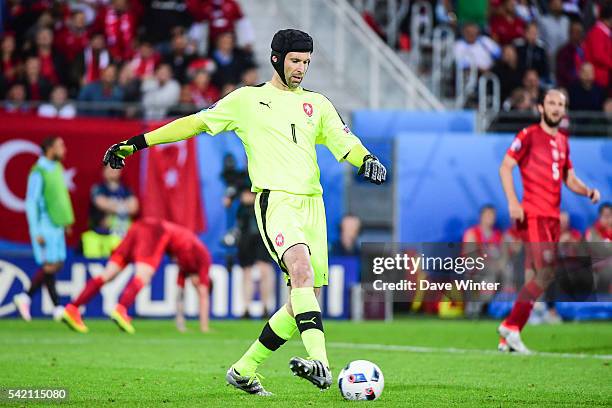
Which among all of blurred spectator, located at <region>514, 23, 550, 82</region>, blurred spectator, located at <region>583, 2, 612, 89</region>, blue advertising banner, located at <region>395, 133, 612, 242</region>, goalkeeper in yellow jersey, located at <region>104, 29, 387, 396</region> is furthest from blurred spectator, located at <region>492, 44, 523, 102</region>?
goalkeeper in yellow jersey, located at <region>104, 29, 387, 396</region>

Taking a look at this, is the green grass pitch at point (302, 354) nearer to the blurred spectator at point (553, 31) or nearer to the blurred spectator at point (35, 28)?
the blurred spectator at point (35, 28)

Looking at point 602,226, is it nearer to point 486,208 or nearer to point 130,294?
point 486,208

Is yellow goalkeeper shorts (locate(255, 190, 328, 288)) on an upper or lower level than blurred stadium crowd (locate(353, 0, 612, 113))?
lower

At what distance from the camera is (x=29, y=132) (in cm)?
1836

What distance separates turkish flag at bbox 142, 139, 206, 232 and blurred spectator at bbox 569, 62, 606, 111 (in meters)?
7.07

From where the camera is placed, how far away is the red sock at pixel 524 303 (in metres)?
12.7

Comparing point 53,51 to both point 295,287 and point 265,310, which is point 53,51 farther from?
point 295,287

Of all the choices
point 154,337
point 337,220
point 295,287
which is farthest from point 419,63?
point 295,287

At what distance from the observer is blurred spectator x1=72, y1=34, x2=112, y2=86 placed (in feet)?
65.9

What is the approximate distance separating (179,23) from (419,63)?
Result: 4466 mm

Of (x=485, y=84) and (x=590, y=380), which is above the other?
(x=485, y=84)

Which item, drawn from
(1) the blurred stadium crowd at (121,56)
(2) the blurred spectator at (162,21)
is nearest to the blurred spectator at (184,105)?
(1) the blurred stadium crowd at (121,56)

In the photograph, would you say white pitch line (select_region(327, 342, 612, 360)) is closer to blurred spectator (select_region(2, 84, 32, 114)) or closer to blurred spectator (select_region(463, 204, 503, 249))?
blurred spectator (select_region(463, 204, 503, 249))

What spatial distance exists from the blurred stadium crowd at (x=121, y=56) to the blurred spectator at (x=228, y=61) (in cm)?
2
